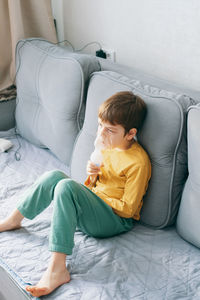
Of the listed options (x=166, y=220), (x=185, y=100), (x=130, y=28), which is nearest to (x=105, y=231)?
(x=166, y=220)

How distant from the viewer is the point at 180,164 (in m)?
1.35

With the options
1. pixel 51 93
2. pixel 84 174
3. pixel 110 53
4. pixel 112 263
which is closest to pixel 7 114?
pixel 51 93

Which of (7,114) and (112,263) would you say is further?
(7,114)

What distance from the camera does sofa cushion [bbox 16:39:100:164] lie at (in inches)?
66.0

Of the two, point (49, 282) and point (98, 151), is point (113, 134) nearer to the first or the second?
point (98, 151)

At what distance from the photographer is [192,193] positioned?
129 centimetres

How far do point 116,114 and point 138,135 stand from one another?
0.49ft

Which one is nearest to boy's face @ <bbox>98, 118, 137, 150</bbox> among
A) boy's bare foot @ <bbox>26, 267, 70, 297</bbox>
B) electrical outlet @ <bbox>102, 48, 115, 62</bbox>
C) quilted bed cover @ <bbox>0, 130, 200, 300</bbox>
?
quilted bed cover @ <bbox>0, 130, 200, 300</bbox>

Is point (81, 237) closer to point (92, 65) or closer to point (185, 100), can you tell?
point (185, 100)

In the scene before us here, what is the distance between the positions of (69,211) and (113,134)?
0.33m

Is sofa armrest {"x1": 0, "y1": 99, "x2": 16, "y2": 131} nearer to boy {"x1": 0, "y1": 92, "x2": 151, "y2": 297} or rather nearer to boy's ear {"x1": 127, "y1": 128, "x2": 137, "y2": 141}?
boy {"x1": 0, "y1": 92, "x2": 151, "y2": 297}

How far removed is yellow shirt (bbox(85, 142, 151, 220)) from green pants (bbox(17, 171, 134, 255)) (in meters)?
0.05

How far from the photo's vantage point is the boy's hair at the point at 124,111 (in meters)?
1.30

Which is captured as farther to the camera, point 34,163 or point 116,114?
point 34,163
